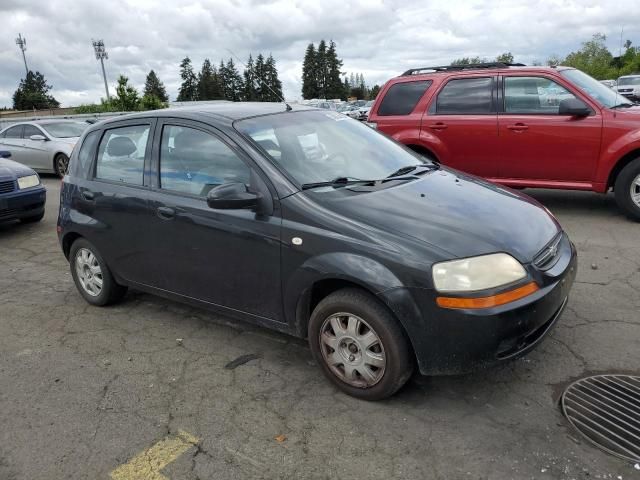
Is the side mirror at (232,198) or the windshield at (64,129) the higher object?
the windshield at (64,129)

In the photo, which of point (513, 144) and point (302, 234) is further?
point (513, 144)

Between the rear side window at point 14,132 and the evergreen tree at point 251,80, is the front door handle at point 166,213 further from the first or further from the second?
the rear side window at point 14,132

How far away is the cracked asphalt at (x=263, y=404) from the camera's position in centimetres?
265

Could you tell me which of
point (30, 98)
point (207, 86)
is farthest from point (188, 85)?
point (30, 98)

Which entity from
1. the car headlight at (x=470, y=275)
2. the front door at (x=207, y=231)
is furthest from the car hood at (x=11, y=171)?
the car headlight at (x=470, y=275)

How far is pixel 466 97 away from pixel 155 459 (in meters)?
6.08

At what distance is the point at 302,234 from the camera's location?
316cm

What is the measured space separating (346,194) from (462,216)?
69 centimetres

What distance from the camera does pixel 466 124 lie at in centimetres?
720

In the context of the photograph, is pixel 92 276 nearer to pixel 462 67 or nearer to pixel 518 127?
pixel 518 127

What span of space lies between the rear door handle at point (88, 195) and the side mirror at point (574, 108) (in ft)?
17.0

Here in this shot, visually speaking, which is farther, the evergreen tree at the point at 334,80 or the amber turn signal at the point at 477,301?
the evergreen tree at the point at 334,80

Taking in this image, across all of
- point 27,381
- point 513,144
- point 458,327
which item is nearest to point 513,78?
point 513,144

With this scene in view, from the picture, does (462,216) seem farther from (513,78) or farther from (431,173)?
(513,78)
